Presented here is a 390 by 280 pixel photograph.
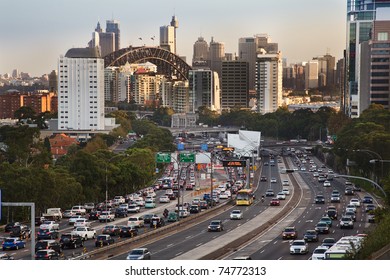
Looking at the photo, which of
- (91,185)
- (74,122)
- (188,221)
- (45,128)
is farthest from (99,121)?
(188,221)

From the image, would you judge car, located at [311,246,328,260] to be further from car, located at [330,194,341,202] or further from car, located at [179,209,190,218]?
car, located at [330,194,341,202]

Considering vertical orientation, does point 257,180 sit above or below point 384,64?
below

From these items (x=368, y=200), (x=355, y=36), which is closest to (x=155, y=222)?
(x=368, y=200)

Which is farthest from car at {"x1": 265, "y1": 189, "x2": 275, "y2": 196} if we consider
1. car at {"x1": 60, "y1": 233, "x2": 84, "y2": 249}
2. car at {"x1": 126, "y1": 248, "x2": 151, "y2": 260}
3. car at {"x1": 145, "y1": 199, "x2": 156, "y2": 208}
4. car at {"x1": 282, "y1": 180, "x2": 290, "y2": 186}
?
car at {"x1": 126, "y1": 248, "x2": 151, "y2": 260}

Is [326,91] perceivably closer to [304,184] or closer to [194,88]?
[194,88]

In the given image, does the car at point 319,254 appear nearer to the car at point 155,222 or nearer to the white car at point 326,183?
the car at point 155,222
